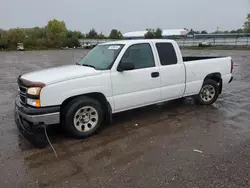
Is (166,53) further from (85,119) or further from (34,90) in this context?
(34,90)

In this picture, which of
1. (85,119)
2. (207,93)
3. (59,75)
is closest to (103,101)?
(85,119)

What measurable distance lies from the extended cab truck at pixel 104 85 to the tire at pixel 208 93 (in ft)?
0.69

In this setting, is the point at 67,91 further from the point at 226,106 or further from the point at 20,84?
the point at 226,106

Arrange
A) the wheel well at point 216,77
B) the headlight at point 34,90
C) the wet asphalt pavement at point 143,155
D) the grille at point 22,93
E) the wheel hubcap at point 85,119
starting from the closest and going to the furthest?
the wet asphalt pavement at point 143,155 < the headlight at point 34,90 < the grille at point 22,93 < the wheel hubcap at point 85,119 < the wheel well at point 216,77

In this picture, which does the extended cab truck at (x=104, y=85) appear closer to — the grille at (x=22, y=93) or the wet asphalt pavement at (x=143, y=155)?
the grille at (x=22, y=93)

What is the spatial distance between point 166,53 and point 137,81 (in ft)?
3.59

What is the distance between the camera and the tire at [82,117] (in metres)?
4.09

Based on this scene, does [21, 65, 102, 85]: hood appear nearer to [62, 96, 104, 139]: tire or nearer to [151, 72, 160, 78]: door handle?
[62, 96, 104, 139]: tire

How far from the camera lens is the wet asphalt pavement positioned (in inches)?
121

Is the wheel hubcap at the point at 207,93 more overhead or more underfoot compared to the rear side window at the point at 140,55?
more underfoot

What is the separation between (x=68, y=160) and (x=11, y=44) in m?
53.7

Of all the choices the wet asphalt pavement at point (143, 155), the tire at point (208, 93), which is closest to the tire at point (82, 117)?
the wet asphalt pavement at point (143, 155)

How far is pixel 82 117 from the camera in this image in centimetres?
432

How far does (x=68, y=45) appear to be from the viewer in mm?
54375
